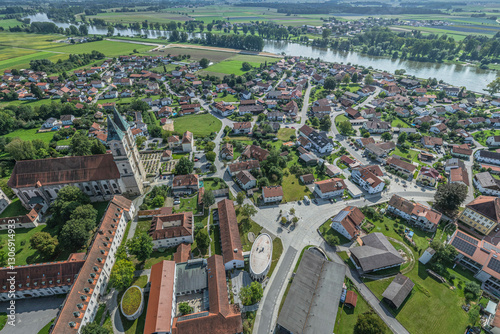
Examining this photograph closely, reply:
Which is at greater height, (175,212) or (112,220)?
(112,220)

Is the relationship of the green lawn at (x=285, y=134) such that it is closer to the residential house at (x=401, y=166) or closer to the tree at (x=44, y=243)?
the residential house at (x=401, y=166)

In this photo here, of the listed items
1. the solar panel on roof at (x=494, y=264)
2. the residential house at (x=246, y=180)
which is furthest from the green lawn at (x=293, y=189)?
the solar panel on roof at (x=494, y=264)

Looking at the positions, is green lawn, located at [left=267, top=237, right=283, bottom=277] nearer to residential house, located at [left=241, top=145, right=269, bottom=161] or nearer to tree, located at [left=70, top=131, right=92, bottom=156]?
residential house, located at [left=241, top=145, right=269, bottom=161]

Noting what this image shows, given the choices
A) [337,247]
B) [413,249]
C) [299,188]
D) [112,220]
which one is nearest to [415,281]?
[413,249]

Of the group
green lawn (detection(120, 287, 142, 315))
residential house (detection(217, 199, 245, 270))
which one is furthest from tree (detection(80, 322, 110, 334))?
residential house (detection(217, 199, 245, 270))

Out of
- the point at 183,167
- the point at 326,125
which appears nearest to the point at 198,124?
the point at 183,167

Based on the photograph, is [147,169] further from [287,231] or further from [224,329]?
[224,329]
